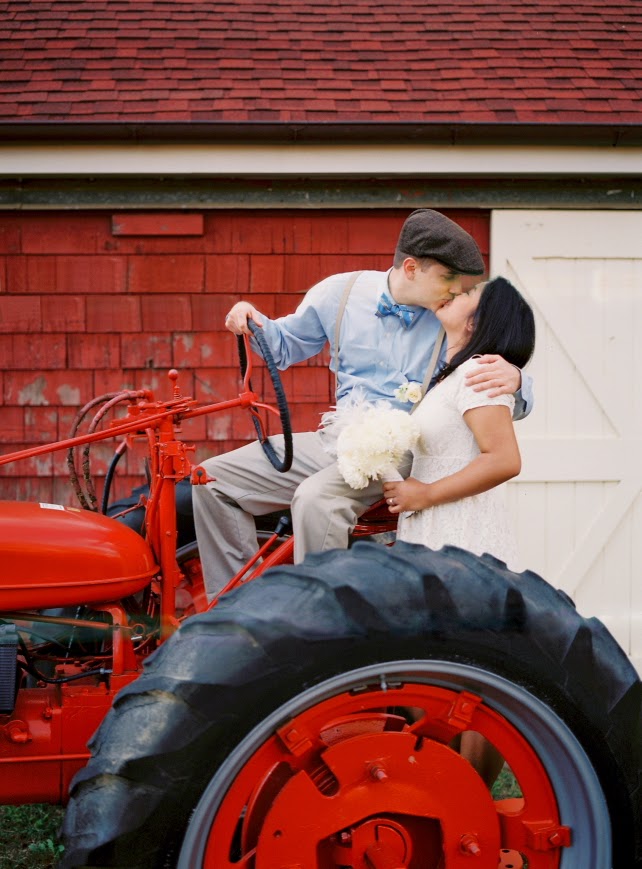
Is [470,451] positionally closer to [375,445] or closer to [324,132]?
[375,445]

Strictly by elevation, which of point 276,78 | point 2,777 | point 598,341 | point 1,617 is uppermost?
point 276,78

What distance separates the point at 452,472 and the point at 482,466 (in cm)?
14

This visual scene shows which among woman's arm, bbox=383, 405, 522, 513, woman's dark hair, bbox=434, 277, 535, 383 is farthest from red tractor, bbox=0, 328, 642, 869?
woman's dark hair, bbox=434, 277, 535, 383

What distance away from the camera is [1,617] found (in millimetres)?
2084

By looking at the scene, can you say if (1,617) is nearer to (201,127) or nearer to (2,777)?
(2,777)

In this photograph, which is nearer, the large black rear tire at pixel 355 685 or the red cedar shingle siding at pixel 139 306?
the large black rear tire at pixel 355 685

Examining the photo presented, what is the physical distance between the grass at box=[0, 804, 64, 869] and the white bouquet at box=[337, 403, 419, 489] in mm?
1533

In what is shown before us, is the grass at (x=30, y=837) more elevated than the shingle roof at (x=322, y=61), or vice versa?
the shingle roof at (x=322, y=61)

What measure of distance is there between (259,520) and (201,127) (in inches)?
94.8

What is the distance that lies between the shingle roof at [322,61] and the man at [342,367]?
197 cm

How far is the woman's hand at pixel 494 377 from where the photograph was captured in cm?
210

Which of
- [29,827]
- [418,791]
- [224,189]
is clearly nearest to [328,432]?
[418,791]

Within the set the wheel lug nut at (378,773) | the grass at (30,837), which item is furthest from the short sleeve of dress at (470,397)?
the grass at (30,837)

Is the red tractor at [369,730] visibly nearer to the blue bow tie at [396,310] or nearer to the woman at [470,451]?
the woman at [470,451]
